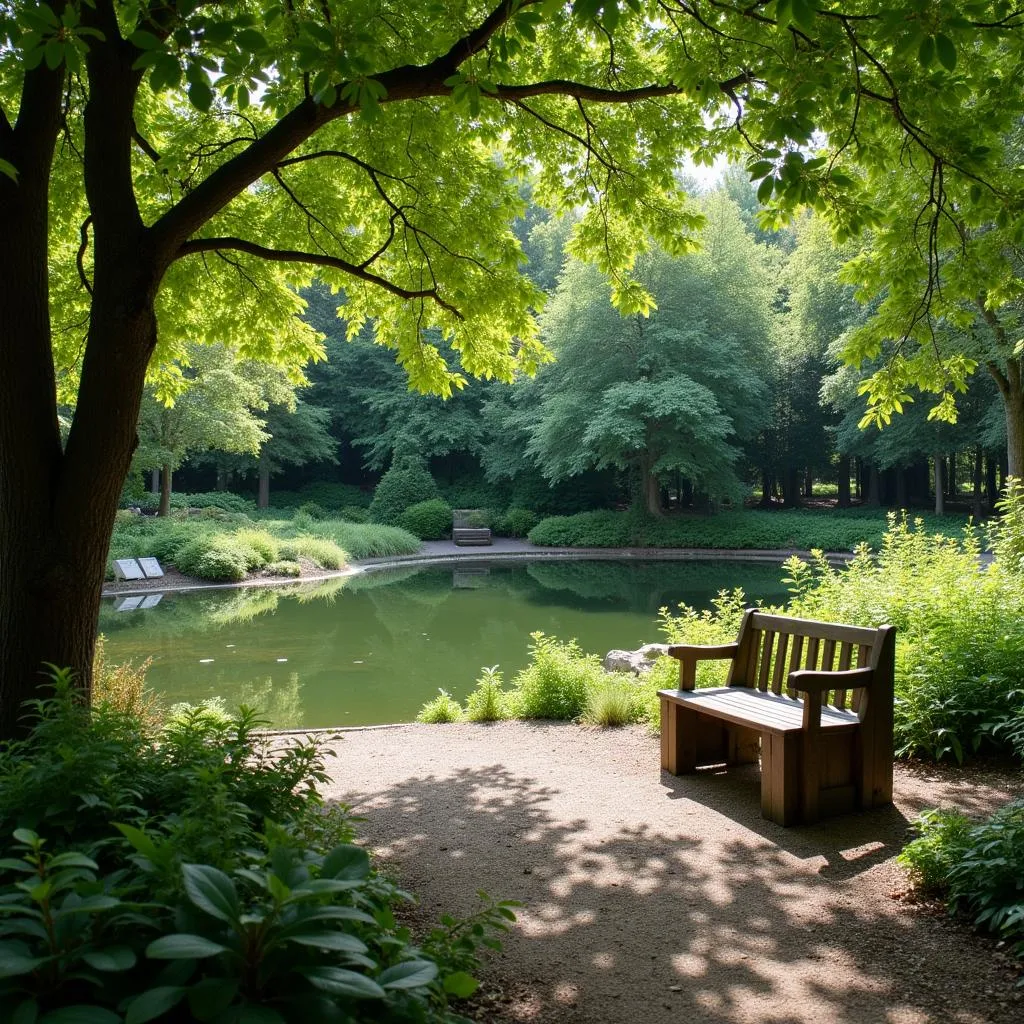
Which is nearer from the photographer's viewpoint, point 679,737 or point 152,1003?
point 152,1003

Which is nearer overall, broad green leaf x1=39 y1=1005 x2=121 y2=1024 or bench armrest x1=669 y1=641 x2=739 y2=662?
broad green leaf x1=39 y1=1005 x2=121 y2=1024

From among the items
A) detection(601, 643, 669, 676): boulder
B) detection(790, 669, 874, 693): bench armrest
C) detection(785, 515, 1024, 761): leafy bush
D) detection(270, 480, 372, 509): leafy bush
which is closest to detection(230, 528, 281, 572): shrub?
detection(601, 643, 669, 676): boulder

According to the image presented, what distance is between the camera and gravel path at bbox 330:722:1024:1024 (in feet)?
8.40

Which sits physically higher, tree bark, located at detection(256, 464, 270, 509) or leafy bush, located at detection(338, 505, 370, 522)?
tree bark, located at detection(256, 464, 270, 509)

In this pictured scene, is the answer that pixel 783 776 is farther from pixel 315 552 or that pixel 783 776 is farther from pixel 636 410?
pixel 636 410

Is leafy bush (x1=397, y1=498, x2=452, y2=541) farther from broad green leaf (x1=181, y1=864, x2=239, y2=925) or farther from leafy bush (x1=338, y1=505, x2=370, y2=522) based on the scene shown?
broad green leaf (x1=181, y1=864, x2=239, y2=925)

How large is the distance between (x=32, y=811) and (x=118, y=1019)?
1017 millimetres

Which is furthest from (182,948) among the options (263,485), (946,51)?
(263,485)

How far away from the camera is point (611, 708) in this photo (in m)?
6.43

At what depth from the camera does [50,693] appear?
3623 mm

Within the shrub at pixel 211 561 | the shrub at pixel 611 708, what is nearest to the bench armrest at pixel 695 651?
the shrub at pixel 611 708

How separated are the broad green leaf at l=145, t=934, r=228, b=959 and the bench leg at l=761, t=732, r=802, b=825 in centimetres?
341

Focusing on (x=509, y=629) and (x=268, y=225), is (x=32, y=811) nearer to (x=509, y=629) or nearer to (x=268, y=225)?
(x=268, y=225)

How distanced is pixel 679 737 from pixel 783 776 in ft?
3.28
